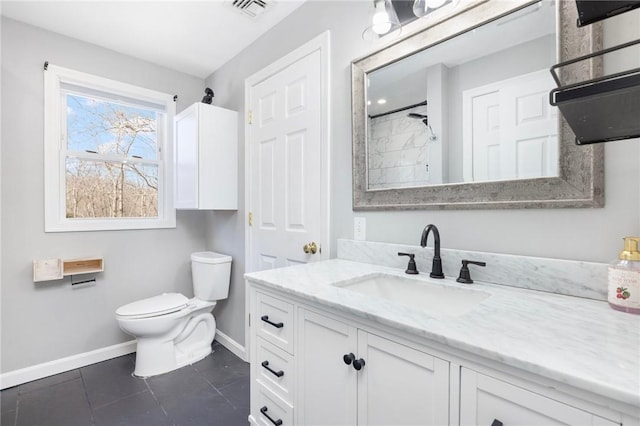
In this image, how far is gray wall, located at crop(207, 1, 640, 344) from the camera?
0.90 metres

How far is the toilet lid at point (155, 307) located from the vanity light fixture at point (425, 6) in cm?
231

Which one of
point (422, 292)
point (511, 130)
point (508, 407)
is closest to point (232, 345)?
point (422, 292)

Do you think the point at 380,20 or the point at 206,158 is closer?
the point at 380,20

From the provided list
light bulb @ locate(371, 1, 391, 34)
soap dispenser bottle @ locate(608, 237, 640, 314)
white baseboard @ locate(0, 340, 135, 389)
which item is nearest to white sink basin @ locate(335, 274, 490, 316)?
soap dispenser bottle @ locate(608, 237, 640, 314)

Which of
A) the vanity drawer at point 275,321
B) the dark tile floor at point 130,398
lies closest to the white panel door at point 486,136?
the vanity drawer at point 275,321

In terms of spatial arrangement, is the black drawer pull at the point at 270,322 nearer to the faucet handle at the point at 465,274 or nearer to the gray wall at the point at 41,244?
the faucet handle at the point at 465,274

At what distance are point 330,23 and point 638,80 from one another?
1.53 metres

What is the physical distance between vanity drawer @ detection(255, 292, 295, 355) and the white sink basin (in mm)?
225

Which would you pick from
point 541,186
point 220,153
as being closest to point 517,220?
point 541,186

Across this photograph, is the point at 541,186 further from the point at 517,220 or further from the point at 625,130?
the point at 625,130

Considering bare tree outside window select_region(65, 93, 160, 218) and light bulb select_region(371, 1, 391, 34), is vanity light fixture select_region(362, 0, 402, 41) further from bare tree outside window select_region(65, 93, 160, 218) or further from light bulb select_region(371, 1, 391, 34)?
bare tree outside window select_region(65, 93, 160, 218)

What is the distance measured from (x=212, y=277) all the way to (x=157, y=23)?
189 cm

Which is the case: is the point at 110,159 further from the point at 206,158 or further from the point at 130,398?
the point at 130,398

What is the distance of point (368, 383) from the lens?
2.86 ft
